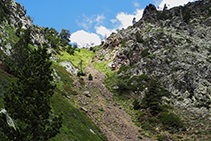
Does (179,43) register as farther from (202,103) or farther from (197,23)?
(202,103)

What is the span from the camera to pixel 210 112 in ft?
80.7

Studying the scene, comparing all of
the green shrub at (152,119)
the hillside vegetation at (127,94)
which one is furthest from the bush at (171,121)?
the green shrub at (152,119)

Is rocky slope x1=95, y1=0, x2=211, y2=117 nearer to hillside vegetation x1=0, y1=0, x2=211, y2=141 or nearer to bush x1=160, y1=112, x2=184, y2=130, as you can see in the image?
hillside vegetation x1=0, y1=0, x2=211, y2=141

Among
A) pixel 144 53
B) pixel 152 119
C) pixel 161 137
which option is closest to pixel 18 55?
pixel 161 137

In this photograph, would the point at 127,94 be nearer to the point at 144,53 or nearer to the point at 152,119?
the point at 152,119

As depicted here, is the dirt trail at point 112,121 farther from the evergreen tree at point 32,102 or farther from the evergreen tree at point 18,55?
the evergreen tree at point 32,102

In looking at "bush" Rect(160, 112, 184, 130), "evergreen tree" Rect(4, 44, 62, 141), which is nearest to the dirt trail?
"bush" Rect(160, 112, 184, 130)

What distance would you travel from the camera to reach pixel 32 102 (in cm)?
840

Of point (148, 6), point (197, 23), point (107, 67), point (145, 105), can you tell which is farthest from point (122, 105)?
point (148, 6)

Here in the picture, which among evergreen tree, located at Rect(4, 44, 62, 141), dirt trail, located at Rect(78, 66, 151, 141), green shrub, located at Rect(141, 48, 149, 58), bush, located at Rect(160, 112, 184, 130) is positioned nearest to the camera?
evergreen tree, located at Rect(4, 44, 62, 141)

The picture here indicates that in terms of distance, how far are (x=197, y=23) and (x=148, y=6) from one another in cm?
5643

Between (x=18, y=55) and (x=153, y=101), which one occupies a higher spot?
(x=18, y=55)

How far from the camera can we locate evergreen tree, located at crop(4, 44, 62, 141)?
25.5 feet

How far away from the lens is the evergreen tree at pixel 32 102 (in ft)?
25.5
